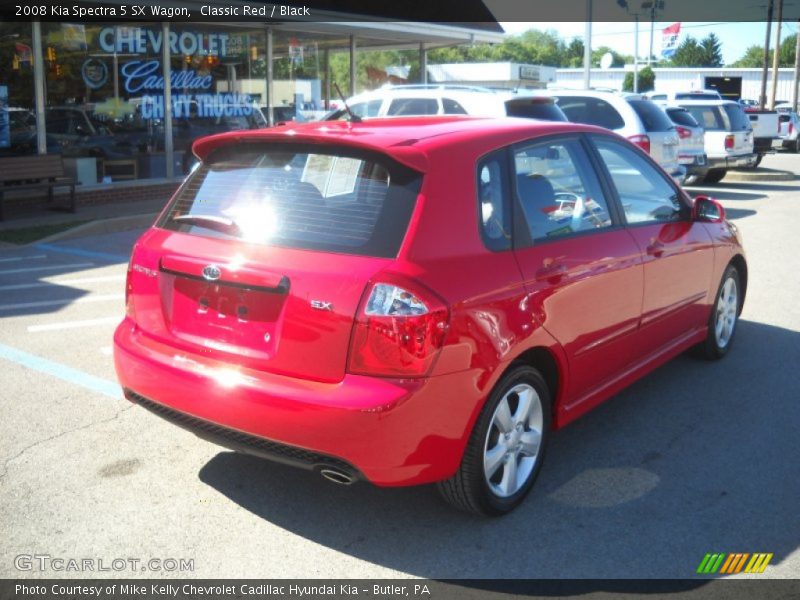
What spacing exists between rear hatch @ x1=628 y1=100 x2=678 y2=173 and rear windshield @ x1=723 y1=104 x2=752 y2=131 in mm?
5952

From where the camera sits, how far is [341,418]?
339cm

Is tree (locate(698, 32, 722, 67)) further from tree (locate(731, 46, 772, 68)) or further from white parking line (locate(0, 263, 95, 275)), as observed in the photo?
white parking line (locate(0, 263, 95, 275))

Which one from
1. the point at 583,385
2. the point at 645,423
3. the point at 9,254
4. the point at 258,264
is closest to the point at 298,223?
the point at 258,264

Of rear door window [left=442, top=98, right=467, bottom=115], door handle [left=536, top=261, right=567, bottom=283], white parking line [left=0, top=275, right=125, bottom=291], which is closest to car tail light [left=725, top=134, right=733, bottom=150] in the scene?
rear door window [left=442, top=98, right=467, bottom=115]

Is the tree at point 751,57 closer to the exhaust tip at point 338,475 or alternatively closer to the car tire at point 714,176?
the car tire at point 714,176

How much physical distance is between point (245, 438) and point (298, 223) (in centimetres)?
93

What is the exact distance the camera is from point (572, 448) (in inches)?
187

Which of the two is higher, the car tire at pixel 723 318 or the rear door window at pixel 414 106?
the rear door window at pixel 414 106

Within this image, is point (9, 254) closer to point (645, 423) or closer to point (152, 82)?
point (152, 82)

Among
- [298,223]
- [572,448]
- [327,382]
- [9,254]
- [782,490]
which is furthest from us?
[9,254]

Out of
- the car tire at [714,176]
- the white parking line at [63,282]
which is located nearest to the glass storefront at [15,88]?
the white parking line at [63,282]

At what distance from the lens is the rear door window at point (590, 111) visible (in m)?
14.5

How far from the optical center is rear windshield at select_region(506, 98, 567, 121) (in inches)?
455

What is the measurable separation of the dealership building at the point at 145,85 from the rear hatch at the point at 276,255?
10465 millimetres
